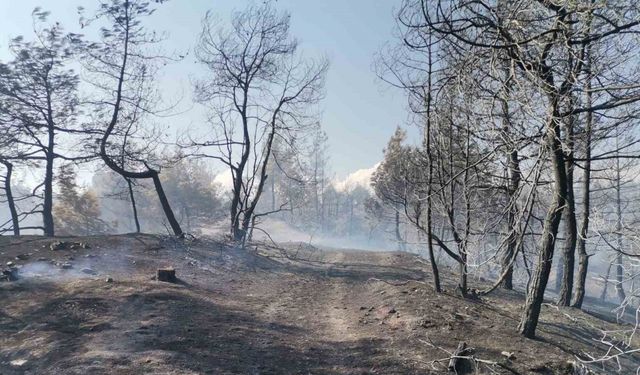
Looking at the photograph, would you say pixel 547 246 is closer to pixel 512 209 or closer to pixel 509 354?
pixel 512 209

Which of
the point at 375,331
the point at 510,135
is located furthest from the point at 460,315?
the point at 510,135

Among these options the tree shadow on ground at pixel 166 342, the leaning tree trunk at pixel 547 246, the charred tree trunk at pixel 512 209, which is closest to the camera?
the tree shadow on ground at pixel 166 342

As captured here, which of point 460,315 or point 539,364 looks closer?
point 539,364

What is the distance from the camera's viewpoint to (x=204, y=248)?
15141mm

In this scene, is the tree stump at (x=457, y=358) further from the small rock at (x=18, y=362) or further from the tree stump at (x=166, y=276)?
the tree stump at (x=166, y=276)

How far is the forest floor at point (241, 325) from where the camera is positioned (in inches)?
216

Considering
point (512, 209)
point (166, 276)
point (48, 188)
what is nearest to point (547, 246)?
point (512, 209)

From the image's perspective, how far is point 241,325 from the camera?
23.9ft

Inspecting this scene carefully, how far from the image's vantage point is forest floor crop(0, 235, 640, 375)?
18.0 feet

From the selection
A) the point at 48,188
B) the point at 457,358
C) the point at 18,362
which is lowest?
the point at 18,362

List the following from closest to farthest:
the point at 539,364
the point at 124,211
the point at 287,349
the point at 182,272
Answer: the point at 539,364
the point at 287,349
the point at 182,272
the point at 124,211

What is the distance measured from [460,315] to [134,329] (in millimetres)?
5387

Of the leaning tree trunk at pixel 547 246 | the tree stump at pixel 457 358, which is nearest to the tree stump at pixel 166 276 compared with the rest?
the tree stump at pixel 457 358

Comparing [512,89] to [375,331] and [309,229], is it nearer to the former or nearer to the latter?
[375,331]
